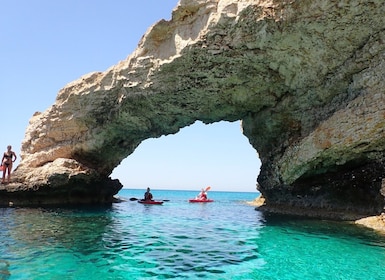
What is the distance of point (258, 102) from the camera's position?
1916 centimetres

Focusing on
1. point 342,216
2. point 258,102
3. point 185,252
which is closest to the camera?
point 185,252

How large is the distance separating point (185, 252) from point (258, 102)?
40.3 ft

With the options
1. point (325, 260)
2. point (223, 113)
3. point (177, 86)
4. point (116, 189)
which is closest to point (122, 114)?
point (177, 86)

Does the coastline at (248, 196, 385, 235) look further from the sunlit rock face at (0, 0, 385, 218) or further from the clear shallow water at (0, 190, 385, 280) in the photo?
the clear shallow water at (0, 190, 385, 280)

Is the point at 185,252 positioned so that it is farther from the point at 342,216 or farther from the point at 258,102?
the point at 258,102

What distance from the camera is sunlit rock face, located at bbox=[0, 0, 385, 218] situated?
1374cm

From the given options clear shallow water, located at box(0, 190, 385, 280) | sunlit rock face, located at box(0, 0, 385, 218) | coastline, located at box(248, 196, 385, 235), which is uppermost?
sunlit rock face, located at box(0, 0, 385, 218)

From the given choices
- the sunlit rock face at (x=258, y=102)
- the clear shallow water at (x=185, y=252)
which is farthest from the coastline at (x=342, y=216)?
the clear shallow water at (x=185, y=252)

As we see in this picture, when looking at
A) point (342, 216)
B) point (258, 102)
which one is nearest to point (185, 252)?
point (342, 216)

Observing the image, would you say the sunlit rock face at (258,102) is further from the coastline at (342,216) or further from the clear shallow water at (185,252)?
the clear shallow water at (185,252)

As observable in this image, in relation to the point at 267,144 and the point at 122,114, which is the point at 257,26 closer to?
the point at 267,144

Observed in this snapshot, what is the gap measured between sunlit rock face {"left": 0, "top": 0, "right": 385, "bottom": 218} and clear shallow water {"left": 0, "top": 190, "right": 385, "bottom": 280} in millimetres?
3890

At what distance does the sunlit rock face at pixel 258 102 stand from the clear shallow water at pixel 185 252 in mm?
3890

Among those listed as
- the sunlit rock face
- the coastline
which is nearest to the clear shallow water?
the coastline
